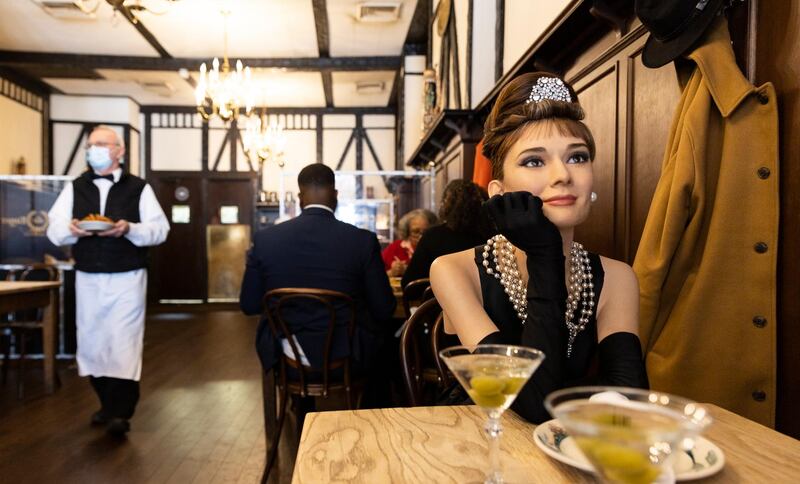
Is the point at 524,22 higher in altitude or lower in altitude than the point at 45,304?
higher

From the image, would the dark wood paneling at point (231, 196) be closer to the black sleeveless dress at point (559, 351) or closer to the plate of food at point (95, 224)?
the plate of food at point (95, 224)

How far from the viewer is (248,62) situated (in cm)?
880

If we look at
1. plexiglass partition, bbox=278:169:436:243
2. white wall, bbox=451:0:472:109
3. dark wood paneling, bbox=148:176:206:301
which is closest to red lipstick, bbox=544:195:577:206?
white wall, bbox=451:0:472:109

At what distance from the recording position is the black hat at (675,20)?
1.64 meters

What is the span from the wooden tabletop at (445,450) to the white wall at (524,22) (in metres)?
2.57

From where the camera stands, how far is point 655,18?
1705mm

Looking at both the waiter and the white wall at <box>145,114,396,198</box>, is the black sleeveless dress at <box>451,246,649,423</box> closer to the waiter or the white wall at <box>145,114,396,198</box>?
the waiter

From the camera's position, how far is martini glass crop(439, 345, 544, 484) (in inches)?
31.3

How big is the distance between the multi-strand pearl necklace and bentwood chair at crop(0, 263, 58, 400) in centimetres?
425

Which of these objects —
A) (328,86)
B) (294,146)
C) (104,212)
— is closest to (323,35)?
(328,86)

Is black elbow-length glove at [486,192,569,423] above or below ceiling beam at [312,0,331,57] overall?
below

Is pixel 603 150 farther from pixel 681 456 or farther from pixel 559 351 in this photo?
pixel 681 456

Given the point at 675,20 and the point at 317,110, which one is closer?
the point at 675,20

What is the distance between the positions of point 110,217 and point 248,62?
5.70 m
